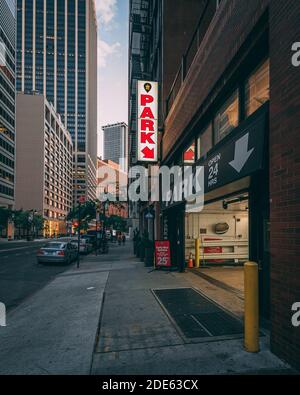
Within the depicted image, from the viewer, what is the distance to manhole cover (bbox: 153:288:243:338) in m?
5.21

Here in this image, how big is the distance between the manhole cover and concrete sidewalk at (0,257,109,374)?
1.74 meters

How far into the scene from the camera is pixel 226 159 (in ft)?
19.2

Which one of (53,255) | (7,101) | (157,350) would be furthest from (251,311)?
(7,101)

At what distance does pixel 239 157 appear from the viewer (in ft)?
16.9

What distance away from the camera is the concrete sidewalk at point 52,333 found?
13.2 ft

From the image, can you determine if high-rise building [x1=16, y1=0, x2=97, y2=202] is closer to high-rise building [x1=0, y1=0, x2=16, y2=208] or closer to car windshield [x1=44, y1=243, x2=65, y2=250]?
high-rise building [x1=0, y1=0, x2=16, y2=208]

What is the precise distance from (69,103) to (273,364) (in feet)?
618

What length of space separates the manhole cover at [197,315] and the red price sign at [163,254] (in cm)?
432

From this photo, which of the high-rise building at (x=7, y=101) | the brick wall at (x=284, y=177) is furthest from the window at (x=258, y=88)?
the high-rise building at (x=7, y=101)

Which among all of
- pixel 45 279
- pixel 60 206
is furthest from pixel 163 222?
pixel 60 206

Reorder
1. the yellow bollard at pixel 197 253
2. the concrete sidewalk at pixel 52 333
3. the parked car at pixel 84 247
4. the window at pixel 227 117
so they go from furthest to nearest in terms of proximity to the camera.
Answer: the parked car at pixel 84 247 → the yellow bollard at pixel 197 253 → the window at pixel 227 117 → the concrete sidewalk at pixel 52 333

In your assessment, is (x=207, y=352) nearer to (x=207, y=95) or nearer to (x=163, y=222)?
(x=207, y=95)

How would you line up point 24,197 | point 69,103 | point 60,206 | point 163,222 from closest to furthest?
point 163,222, point 24,197, point 60,206, point 69,103

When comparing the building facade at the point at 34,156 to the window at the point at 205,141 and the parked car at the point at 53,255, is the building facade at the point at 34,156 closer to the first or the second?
the parked car at the point at 53,255
